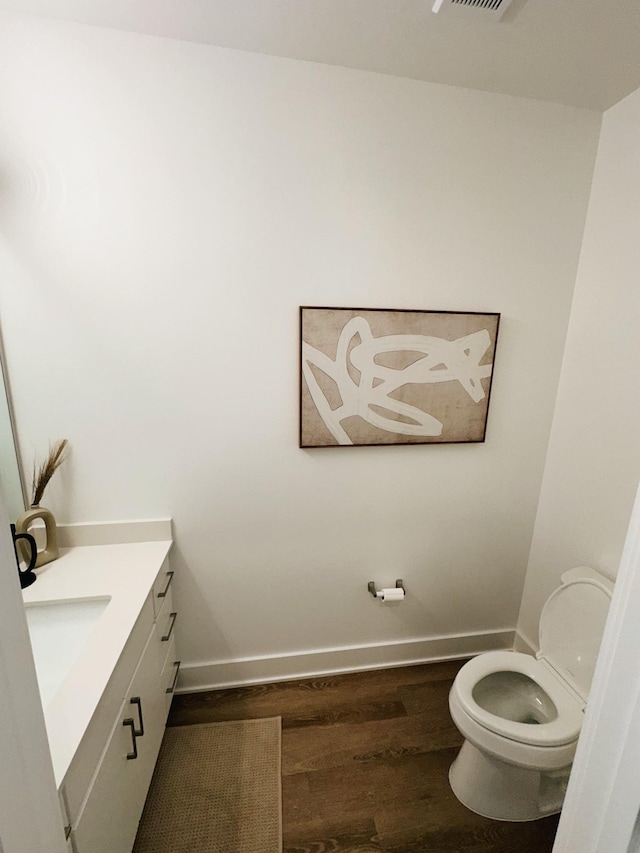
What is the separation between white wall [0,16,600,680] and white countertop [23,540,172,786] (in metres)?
0.16

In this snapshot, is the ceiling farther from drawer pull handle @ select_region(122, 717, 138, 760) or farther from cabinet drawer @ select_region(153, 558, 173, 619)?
drawer pull handle @ select_region(122, 717, 138, 760)

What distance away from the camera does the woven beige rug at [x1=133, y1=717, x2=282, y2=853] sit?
1267mm

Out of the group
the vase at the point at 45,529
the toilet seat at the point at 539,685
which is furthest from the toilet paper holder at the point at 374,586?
the vase at the point at 45,529

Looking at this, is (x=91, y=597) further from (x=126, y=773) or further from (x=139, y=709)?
(x=126, y=773)

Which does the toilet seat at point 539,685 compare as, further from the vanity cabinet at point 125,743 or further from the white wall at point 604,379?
the vanity cabinet at point 125,743

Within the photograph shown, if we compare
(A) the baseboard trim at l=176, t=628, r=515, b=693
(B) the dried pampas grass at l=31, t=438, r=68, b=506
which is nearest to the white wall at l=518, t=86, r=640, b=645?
(A) the baseboard trim at l=176, t=628, r=515, b=693

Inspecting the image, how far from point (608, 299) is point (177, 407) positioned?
1799 mm

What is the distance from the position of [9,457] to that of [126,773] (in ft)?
3.69

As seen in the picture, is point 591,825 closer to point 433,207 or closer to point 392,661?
point 392,661

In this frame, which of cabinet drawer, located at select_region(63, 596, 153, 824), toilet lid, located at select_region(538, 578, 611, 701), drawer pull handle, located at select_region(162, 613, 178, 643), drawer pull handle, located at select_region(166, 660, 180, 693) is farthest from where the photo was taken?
drawer pull handle, located at select_region(166, 660, 180, 693)

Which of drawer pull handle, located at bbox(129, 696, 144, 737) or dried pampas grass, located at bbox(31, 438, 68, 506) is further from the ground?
dried pampas grass, located at bbox(31, 438, 68, 506)

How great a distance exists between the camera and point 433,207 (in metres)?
1.50

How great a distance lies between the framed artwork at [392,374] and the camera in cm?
154

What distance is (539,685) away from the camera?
1.46 meters
